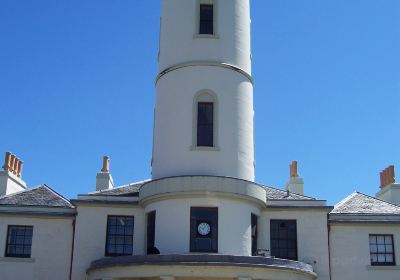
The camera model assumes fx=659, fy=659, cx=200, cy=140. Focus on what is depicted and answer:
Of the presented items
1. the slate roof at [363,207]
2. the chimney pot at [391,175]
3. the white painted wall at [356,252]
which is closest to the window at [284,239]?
the white painted wall at [356,252]

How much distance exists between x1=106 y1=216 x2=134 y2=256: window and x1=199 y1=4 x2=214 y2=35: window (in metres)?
8.91

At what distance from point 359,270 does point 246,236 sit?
18.5 ft

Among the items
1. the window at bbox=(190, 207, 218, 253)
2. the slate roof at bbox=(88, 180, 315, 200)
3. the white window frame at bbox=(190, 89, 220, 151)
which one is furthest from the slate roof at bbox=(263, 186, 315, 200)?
the window at bbox=(190, 207, 218, 253)

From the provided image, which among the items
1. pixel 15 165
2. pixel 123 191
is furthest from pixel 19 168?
pixel 123 191

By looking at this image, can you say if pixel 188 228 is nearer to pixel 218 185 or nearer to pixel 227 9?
pixel 218 185

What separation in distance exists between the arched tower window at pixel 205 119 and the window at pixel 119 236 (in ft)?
15.3

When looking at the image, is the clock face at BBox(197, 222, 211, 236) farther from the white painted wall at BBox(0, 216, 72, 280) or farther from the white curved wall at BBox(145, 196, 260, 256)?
the white painted wall at BBox(0, 216, 72, 280)

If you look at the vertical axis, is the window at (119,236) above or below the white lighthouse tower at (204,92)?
below

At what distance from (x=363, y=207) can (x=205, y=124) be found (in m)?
8.37

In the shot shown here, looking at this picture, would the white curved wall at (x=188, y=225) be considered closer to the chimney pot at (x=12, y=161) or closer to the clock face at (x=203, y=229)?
the clock face at (x=203, y=229)

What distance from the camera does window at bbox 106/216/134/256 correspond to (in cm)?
2806

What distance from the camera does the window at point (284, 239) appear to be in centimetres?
2788

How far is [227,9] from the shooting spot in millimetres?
29609

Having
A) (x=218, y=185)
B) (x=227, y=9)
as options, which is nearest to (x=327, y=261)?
(x=218, y=185)
